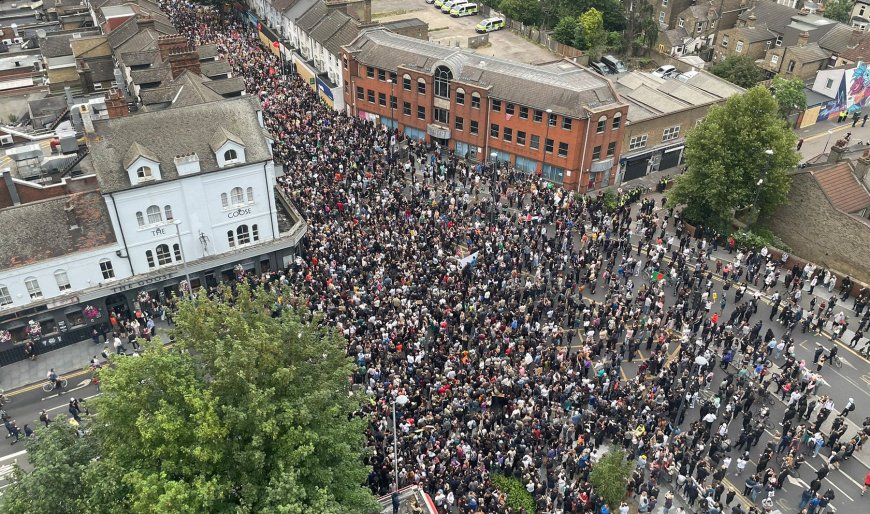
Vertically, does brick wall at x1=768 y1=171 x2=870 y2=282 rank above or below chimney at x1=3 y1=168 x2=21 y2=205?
below

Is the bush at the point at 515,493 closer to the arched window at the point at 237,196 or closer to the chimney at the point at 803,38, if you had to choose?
the arched window at the point at 237,196

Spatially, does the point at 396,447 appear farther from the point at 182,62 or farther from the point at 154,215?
the point at 182,62

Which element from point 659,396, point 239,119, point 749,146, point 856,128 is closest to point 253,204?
point 239,119

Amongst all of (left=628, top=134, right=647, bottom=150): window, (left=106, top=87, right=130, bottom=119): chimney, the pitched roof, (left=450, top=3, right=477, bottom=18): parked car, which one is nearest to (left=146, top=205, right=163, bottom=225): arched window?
(left=106, top=87, right=130, bottom=119): chimney

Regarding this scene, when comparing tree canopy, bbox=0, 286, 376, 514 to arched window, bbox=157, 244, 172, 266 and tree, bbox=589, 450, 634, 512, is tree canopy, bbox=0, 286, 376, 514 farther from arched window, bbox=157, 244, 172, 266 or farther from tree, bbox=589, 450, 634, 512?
arched window, bbox=157, 244, 172, 266

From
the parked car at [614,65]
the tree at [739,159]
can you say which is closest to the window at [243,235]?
the tree at [739,159]

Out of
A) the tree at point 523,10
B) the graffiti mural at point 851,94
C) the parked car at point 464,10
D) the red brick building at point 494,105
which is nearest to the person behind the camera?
the red brick building at point 494,105
